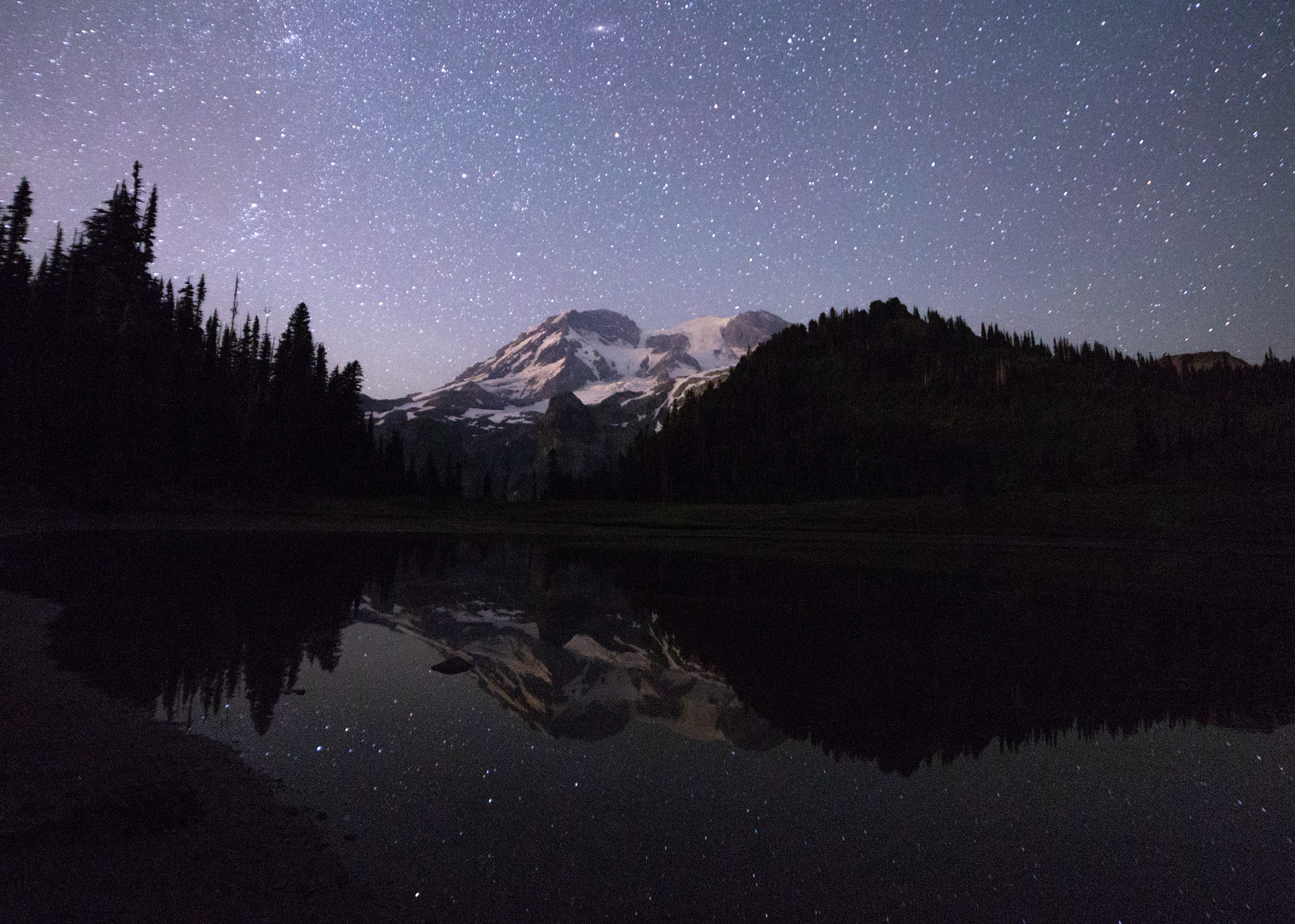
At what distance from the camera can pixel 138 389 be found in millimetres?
75750

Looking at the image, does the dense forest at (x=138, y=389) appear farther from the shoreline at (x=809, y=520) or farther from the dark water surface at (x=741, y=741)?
the dark water surface at (x=741, y=741)

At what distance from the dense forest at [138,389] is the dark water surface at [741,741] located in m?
55.5

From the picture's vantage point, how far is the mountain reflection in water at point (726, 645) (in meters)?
11.7

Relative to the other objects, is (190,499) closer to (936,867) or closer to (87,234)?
(87,234)

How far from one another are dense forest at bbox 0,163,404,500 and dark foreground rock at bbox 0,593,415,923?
6451 cm

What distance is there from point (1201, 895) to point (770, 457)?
607ft

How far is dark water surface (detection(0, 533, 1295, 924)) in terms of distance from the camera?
6.51 m

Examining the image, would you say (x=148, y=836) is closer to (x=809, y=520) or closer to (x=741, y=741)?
(x=741, y=741)

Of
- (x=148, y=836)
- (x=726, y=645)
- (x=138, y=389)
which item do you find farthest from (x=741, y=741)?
(x=138, y=389)

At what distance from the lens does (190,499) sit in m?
69.8

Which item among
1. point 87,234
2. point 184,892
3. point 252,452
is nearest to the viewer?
point 184,892

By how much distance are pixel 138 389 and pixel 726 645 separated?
285ft

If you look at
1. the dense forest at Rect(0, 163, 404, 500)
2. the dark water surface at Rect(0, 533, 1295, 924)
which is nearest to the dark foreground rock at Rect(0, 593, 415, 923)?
the dark water surface at Rect(0, 533, 1295, 924)

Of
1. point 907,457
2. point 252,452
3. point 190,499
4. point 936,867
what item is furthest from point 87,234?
point 907,457
